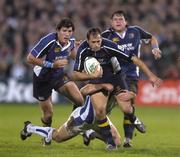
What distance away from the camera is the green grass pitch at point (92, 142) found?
35.9 ft

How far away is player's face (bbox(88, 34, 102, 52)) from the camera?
36.9 ft

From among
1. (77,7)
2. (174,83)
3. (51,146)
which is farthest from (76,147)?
(77,7)

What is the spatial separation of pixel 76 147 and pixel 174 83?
40.0ft

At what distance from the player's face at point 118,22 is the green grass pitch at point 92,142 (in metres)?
2.13

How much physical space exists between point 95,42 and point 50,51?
146 centimetres

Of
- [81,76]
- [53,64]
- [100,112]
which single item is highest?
[53,64]

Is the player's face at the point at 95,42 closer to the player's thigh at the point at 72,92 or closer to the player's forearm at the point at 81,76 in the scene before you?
the player's forearm at the point at 81,76

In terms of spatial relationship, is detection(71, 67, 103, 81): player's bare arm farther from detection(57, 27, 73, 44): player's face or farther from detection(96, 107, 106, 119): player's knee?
detection(57, 27, 73, 44): player's face

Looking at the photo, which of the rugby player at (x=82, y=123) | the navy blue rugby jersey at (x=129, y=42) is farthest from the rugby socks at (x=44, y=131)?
the navy blue rugby jersey at (x=129, y=42)

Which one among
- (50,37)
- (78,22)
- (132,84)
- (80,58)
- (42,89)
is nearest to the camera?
(80,58)

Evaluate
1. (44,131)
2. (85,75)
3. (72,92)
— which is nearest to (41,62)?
(72,92)

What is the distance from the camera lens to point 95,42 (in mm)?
11281

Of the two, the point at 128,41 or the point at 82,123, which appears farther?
the point at 128,41

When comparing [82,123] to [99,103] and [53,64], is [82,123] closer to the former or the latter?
[99,103]
